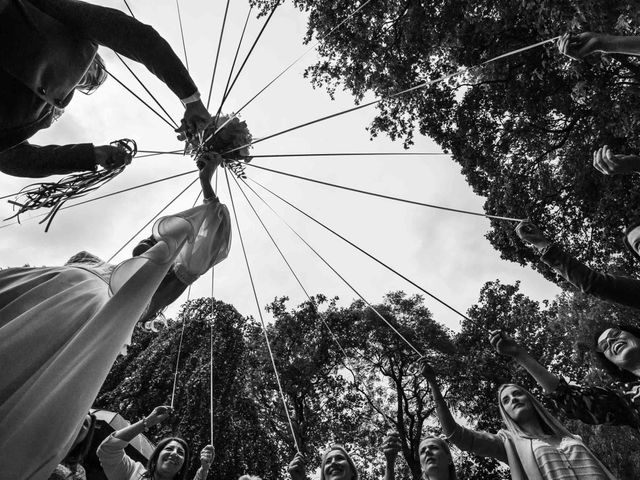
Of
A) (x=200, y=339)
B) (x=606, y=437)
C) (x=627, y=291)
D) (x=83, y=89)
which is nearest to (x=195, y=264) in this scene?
(x=83, y=89)

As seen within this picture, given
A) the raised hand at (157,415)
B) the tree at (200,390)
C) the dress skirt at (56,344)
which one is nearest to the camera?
the dress skirt at (56,344)

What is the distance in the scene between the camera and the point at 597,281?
2.66 metres

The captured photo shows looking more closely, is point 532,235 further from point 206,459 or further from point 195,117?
point 206,459

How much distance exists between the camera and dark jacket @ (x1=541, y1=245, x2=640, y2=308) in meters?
2.57

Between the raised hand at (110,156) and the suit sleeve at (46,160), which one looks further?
the raised hand at (110,156)

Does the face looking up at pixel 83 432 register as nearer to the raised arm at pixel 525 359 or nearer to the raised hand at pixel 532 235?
the raised arm at pixel 525 359

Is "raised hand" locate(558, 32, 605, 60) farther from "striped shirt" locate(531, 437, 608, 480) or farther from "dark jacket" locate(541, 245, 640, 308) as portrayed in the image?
"striped shirt" locate(531, 437, 608, 480)

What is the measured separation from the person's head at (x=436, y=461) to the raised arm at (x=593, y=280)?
1.38 meters

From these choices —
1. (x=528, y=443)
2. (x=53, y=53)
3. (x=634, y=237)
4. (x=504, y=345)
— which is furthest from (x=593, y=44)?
(x=53, y=53)

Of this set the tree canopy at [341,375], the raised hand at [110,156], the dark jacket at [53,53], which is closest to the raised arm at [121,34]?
the dark jacket at [53,53]

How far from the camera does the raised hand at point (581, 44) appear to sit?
249 cm

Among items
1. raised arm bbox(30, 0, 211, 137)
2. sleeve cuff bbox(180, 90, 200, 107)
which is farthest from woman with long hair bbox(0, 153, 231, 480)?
raised arm bbox(30, 0, 211, 137)

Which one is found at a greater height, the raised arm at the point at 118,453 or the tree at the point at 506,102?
the tree at the point at 506,102

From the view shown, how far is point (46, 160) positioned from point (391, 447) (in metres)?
2.68
